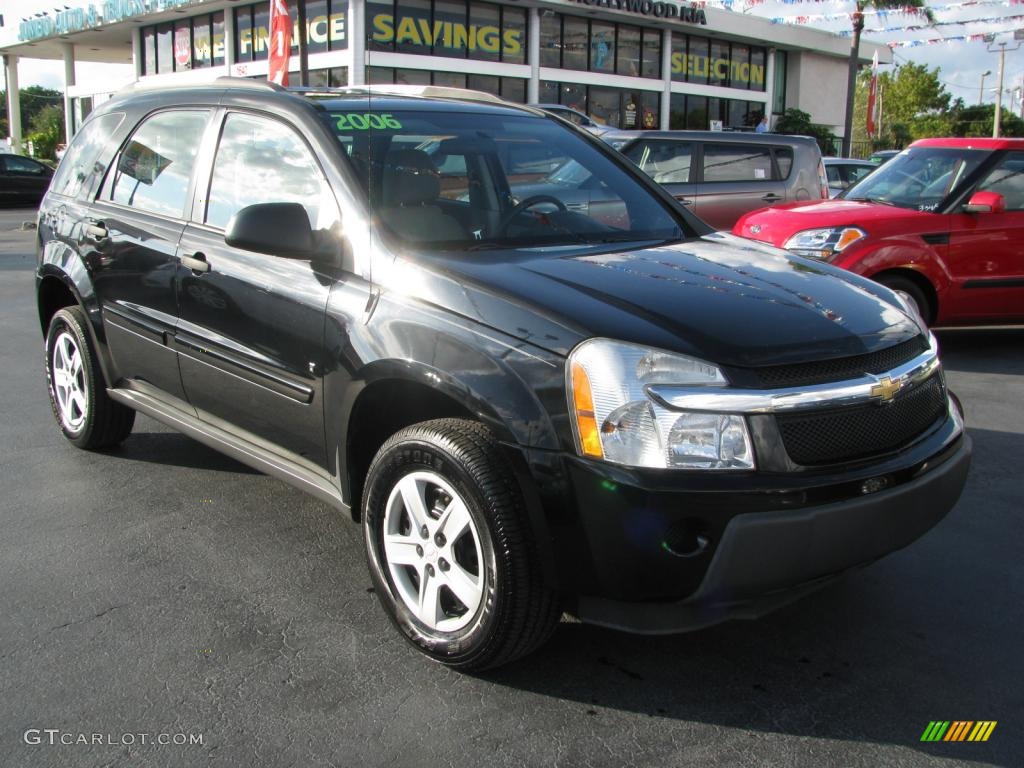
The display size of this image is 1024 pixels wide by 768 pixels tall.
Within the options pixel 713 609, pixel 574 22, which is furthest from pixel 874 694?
pixel 574 22

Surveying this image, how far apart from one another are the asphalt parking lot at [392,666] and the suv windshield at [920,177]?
4.31 meters

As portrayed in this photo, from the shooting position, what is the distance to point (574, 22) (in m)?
34.8

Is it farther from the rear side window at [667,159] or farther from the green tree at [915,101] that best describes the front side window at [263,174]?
the green tree at [915,101]

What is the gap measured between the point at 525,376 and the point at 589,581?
589mm

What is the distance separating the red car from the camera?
303 inches

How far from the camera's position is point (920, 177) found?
27.4 ft

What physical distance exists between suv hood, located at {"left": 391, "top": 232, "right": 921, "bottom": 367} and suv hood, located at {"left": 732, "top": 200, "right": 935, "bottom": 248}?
169 inches

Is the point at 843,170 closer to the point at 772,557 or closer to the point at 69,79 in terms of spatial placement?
the point at 772,557

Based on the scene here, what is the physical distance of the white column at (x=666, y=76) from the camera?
37.6m

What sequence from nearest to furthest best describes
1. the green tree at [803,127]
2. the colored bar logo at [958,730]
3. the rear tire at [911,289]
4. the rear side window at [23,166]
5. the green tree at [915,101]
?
the colored bar logo at [958,730] < the rear tire at [911,289] < the rear side window at [23,166] < the green tree at [803,127] < the green tree at [915,101]

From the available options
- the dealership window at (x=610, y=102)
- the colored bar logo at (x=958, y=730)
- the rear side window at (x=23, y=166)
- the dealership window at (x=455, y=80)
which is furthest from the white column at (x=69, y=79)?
the colored bar logo at (x=958, y=730)

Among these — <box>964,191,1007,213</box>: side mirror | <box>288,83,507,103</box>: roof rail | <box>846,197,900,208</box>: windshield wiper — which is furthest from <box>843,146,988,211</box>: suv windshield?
<box>288,83,507,103</box>: roof rail

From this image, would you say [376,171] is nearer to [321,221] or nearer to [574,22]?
[321,221]
